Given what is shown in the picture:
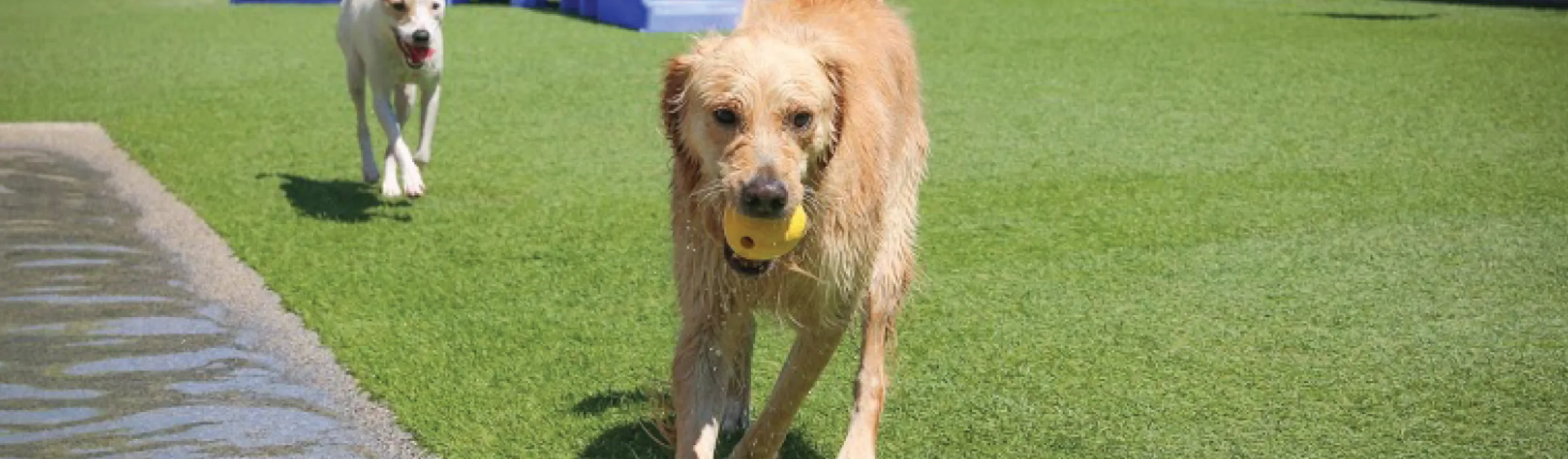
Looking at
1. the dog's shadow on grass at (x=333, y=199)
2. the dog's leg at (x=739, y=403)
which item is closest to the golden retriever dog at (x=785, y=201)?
the dog's leg at (x=739, y=403)

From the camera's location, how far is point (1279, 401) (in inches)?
203

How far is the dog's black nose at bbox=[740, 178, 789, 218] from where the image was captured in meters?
3.54

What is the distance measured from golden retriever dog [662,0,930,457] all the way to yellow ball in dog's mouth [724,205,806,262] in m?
0.03

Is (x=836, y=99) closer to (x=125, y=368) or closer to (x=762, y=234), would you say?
(x=762, y=234)

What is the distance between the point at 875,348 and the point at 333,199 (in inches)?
208

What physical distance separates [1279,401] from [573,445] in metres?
2.16

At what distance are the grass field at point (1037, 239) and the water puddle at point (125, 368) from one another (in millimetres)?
339

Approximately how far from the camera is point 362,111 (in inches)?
371

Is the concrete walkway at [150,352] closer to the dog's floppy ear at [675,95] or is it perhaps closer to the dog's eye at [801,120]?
the dog's floppy ear at [675,95]

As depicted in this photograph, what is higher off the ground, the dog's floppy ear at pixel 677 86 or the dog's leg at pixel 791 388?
the dog's floppy ear at pixel 677 86

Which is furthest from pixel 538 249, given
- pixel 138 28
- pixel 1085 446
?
pixel 138 28

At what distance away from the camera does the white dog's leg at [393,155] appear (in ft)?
28.1

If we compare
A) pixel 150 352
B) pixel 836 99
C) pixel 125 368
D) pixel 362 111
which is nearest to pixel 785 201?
pixel 836 99

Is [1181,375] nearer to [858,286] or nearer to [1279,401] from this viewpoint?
[1279,401]
